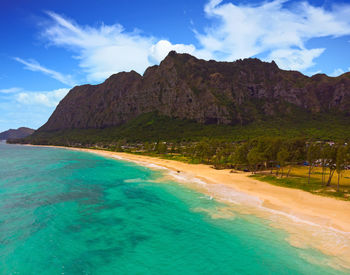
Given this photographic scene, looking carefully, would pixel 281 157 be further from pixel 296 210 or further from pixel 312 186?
pixel 296 210

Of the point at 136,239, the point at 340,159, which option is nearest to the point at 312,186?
the point at 340,159

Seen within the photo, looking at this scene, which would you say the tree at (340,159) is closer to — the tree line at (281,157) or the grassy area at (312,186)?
the tree line at (281,157)

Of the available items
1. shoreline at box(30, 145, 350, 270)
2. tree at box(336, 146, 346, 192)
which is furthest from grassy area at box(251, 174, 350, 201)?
tree at box(336, 146, 346, 192)

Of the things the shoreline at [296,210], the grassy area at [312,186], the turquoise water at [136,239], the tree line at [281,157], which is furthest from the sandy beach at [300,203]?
the tree line at [281,157]

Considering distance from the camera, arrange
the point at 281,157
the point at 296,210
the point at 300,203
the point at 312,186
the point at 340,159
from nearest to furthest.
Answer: the point at 296,210, the point at 300,203, the point at 340,159, the point at 312,186, the point at 281,157

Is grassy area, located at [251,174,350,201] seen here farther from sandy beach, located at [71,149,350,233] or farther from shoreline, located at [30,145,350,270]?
sandy beach, located at [71,149,350,233]

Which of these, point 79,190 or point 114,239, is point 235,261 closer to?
point 114,239
